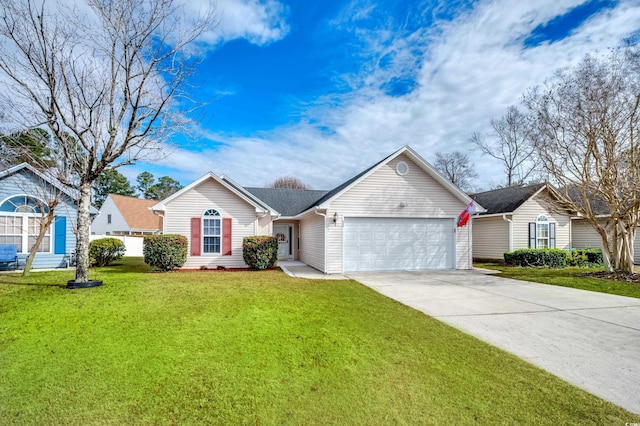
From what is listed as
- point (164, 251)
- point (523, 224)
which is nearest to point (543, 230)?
point (523, 224)

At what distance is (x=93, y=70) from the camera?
916cm

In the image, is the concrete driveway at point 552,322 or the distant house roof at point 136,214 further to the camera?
the distant house roof at point 136,214

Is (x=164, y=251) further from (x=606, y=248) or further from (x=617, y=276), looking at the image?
(x=606, y=248)

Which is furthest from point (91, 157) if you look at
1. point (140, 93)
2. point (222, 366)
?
point (222, 366)

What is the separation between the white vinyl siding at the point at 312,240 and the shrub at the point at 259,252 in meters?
1.97

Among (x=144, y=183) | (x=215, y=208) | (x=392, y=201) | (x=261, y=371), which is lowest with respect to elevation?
(x=261, y=371)

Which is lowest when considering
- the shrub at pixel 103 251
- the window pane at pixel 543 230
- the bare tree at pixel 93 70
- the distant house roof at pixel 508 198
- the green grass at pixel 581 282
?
the green grass at pixel 581 282

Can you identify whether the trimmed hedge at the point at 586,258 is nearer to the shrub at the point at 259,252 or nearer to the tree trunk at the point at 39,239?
the shrub at the point at 259,252

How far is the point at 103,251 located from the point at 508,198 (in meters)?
21.8

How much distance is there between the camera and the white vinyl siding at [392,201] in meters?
12.5

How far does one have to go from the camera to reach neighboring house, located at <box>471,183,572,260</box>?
56.0ft

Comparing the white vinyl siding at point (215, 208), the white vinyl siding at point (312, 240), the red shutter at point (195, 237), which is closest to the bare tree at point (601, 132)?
the white vinyl siding at point (312, 240)

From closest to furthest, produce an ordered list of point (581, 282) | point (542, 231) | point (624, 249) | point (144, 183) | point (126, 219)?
point (581, 282), point (624, 249), point (542, 231), point (126, 219), point (144, 183)

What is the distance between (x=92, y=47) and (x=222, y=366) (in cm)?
1021
